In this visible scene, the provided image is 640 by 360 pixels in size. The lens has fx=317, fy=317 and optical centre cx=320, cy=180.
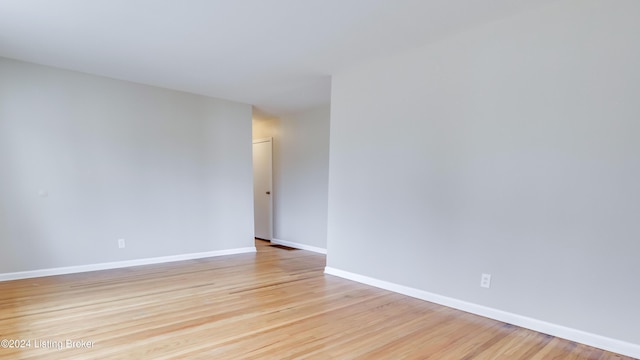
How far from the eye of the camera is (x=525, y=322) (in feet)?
7.84

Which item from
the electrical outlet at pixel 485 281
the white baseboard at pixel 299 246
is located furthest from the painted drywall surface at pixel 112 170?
the electrical outlet at pixel 485 281

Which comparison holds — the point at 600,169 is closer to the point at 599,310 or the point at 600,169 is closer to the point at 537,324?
the point at 599,310

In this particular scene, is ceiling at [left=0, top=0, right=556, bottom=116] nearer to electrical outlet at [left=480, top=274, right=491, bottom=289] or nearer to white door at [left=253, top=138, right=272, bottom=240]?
electrical outlet at [left=480, top=274, right=491, bottom=289]

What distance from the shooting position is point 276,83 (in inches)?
157

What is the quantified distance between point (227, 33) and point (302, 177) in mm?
3116

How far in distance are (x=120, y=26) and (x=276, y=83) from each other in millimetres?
1781

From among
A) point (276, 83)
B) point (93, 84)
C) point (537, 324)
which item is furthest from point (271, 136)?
point (537, 324)

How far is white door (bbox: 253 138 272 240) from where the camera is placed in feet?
20.3

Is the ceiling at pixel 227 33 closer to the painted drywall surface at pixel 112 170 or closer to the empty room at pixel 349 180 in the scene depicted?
the empty room at pixel 349 180

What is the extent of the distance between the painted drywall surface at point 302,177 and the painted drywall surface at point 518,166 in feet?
5.78

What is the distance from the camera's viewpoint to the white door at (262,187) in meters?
6.19

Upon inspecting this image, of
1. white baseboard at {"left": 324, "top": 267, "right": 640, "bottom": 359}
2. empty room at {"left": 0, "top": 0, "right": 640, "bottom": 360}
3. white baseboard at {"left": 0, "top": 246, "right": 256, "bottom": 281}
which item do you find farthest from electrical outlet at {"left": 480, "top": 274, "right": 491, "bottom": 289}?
white baseboard at {"left": 0, "top": 246, "right": 256, "bottom": 281}

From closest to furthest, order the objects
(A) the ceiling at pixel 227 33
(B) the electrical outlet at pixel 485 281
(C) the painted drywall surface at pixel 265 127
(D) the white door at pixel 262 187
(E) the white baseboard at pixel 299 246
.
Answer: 1. (A) the ceiling at pixel 227 33
2. (B) the electrical outlet at pixel 485 281
3. (E) the white baseboard at pixel 299 246
4. (C) the painted drywall surface at pixel 265 127
5. (D) the white door at pixel 262 187

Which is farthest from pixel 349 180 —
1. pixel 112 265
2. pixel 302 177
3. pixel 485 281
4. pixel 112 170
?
pixel 112 265
